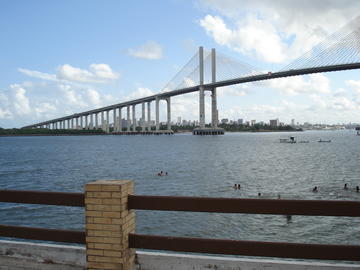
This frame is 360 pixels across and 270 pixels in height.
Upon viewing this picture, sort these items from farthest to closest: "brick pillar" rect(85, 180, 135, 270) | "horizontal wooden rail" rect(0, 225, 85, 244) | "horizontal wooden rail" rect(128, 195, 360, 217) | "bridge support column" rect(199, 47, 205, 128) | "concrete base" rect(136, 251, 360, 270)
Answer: "bridge support column" rect(199, 47, 205, 128)
"horizontal wooden rail" rect(0, 225, 85, 244)
"concrete base" rect(136, 251, 360, 270)
"brick pillar" rect(85, 180, 135, 270)
"horizontal wooden rail" rect(128, 195, 360, 217)

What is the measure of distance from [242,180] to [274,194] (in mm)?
7011

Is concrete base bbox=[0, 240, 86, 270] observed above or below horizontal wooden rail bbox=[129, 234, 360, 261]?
below

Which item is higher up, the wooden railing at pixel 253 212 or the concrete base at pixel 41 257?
the wooden railing at pixel 253 212

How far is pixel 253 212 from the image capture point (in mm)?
3215

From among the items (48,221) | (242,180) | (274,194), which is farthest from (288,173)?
(48,221)

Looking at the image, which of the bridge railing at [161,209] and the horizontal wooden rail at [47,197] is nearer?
the bridge railing at [161,209]

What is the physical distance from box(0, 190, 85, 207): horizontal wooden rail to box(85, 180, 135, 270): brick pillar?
214 mm

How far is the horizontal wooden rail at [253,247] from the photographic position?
3201 mm

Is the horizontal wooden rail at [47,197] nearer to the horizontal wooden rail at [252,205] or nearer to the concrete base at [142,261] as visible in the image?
the horizontal wooden rail at [252,205]

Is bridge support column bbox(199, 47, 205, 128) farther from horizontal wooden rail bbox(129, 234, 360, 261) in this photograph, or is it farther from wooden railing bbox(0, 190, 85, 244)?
horizontal wooden rail bbox(129, 234, 360, 261)

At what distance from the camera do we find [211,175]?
112 feet

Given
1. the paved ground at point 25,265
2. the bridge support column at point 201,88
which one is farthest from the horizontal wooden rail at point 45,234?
the bridge support column at point 201,88

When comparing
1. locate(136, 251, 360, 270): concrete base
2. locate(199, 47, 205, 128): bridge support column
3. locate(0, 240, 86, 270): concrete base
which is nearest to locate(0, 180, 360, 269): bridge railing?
locate(136, 251, 360, 270): concrete base

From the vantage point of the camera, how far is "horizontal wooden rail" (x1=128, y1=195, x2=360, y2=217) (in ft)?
10.2
